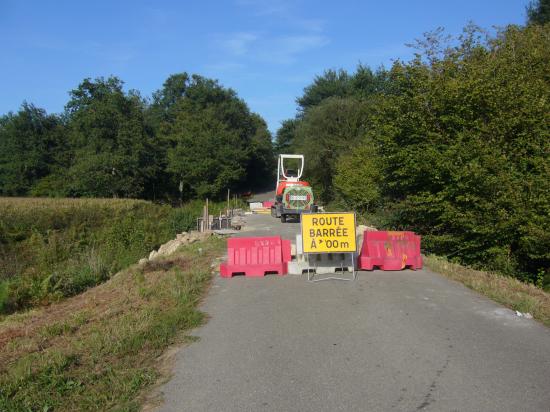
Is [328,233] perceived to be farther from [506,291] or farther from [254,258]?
[506,291]

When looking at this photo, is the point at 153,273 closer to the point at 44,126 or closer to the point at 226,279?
the point at 226,279

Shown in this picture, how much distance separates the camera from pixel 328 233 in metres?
10.7

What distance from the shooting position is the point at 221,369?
17.9ft

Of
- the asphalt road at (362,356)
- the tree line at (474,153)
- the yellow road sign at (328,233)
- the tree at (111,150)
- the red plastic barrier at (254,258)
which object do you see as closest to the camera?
the asphalt road at (362,356)

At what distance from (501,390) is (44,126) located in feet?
260

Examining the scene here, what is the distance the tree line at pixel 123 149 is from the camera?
56156mm

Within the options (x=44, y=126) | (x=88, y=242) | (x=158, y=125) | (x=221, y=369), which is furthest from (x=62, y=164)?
(x=221, y=369)

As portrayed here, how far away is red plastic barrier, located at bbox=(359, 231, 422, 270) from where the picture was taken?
11.5 meters

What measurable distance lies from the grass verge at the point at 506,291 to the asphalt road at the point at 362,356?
0.31 m

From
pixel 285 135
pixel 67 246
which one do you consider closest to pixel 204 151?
pixel 285 135

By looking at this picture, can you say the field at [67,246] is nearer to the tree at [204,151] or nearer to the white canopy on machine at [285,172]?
the white canopy on machine at [285,172]

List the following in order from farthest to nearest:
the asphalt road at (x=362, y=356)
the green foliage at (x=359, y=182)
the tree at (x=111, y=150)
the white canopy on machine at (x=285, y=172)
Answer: the tree at (x=111, y=150), the white canopy on machine at (x=285, y=172), the green foliage at (x=359, y=182), the asphalt road at (x=362, y=356)

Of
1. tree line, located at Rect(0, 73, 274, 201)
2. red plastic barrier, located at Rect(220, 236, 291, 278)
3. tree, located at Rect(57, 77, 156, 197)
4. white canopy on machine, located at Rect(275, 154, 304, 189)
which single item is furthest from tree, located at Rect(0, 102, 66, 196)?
red plastic barrier, located at Rect(220, 236, 291, 278)

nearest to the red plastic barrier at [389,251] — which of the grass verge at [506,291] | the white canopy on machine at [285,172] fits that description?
the grass verge at [506,291]
